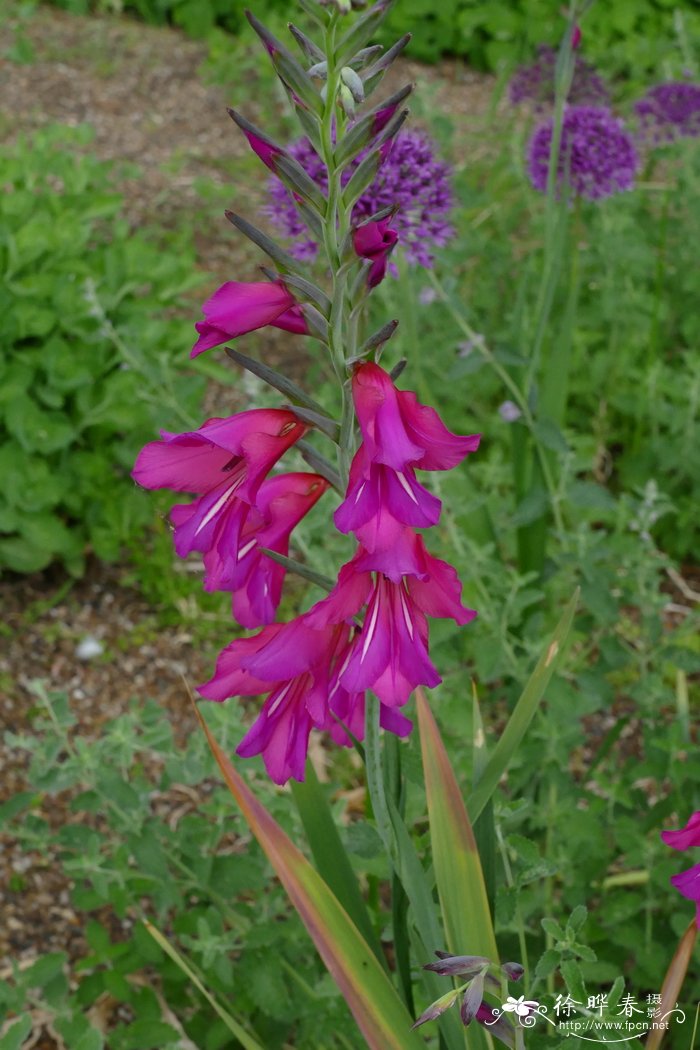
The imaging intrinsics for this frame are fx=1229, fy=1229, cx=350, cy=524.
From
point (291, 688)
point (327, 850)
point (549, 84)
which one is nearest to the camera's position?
point (291, 688)

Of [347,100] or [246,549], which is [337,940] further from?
[347,100]

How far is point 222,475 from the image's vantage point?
42.6 inches

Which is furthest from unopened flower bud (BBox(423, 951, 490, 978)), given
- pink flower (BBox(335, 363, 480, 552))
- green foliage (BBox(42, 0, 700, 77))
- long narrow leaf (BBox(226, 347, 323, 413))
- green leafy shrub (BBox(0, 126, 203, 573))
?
green foliage (BBox(42, 0, 700, 77))

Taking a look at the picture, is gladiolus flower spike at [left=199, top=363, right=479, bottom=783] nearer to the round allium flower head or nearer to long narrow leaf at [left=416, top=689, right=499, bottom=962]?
long narrow leaf at [left=416, top=689, right=499, bottom=962]

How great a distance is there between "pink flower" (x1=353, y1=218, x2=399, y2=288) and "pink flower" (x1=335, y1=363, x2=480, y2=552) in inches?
3.7

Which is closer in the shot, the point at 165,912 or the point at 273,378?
the point at 273,378

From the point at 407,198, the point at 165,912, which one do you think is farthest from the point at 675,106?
the point at 165,912

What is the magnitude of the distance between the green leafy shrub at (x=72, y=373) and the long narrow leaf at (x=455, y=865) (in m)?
1.47

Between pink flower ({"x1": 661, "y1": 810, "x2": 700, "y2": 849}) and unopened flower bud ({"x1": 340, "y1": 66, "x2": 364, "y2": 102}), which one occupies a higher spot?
unopened flower bud ({"x1": 340, "y1": 66, "x2": 364, "y2": 102})

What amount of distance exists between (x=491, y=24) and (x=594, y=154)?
10.3 feet

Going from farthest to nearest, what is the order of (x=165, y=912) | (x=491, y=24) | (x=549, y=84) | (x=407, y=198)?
1. (x=491, y=24)
2. (x=549, y=84)
3. (x=407, y=198)
4. (x=165, y=912)

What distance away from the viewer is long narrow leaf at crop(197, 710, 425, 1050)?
1.15 meters

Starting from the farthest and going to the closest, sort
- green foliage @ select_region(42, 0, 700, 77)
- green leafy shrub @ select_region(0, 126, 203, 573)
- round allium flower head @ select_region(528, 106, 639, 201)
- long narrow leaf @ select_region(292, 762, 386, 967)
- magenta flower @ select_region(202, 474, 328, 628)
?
1. green foliage @ select_region(42, 0, 700, 77)
2. green leafy shrub @ select_region(0, 126, 203, 573)
3. round allium flower head @ select_region(528, 106, 639, 201)
4. long narrow leaf @ select_region(292, 762, 386, 967)
5. magenta flower @ select_region(202, 474, 328, 628)

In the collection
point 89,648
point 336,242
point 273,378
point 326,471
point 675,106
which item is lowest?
point 89,648
